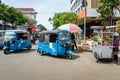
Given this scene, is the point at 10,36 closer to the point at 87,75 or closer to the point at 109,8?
the point at 109,8

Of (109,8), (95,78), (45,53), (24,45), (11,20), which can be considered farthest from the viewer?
(11,20)

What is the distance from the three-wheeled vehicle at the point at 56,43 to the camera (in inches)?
672

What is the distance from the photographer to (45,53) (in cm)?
1967

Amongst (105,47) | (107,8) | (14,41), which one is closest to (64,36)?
(105,47)

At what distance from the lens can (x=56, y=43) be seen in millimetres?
17094

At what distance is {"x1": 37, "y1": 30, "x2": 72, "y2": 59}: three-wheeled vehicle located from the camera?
56.0 ft

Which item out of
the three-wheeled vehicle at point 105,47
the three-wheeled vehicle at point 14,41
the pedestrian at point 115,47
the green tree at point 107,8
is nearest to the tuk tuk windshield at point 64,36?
the three-wheeled vehicle at point 105,47

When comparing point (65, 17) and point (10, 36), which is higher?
point (65, 17)

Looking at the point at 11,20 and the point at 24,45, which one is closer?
the point at 24,45

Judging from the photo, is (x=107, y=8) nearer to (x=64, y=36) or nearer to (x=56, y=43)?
(x=64, y=36)

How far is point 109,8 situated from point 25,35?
807 cm

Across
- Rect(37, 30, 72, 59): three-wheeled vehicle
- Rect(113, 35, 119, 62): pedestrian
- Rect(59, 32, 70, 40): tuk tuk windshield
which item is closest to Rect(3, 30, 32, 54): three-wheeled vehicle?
Rect(37, 30, 72, 59): three-wheeled vehicle

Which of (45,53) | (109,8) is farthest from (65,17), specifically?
(45,53)

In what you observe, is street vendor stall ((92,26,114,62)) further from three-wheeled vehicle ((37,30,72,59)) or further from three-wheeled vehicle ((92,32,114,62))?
three-wheeled vehicle ((37,30,72,59))
